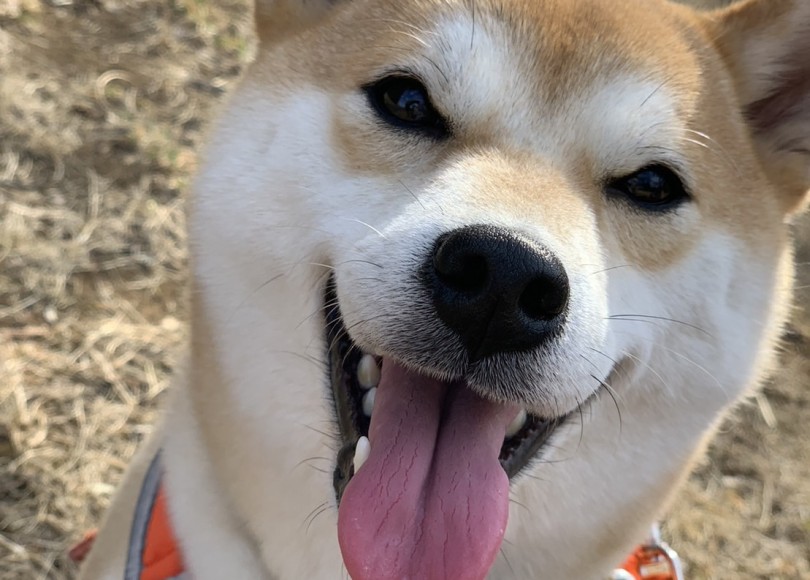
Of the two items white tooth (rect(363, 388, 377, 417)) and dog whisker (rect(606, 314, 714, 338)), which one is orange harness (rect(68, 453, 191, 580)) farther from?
dog whisker (rect(606, 314, 714, 338))

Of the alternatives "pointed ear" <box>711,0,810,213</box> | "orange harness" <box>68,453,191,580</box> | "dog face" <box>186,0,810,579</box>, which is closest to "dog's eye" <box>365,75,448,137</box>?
"dog face" <box>186,0,810,579</box>

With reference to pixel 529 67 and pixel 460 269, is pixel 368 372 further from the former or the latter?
pixel 529 67

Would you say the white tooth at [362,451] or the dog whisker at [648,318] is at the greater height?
the dog whisker at [648,318]

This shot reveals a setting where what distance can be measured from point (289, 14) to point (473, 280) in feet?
2.93

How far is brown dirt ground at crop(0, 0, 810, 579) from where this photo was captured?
261 centimetres

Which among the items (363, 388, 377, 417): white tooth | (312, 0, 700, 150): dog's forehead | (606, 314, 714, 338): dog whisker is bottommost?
(363, 388, 377, 417): white tooth

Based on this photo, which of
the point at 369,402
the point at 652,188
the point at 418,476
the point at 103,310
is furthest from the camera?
the point at 103,310

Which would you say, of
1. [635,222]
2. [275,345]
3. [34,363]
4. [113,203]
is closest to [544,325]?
[635,222]

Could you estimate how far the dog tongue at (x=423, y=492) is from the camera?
4.39 feet

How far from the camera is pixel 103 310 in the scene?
297 centimetres

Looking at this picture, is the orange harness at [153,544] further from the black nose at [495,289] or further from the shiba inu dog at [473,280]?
the black nose at [495,289]

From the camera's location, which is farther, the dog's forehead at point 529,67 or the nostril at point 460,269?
the dog's forehead at point 529,67

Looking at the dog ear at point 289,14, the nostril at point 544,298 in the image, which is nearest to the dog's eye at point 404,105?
the dog ear at point 289,14

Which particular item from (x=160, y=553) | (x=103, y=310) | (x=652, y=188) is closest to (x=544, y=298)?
(x=652, y=188)
